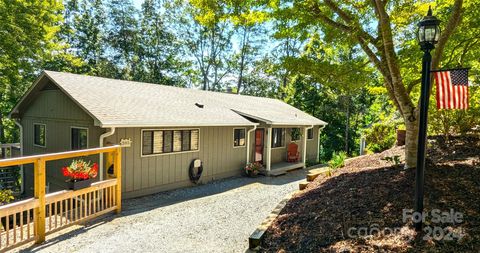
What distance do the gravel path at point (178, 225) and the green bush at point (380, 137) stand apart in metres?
5.74

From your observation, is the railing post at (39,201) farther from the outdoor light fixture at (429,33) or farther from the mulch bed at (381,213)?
the outdoor light fixture at (429,33)

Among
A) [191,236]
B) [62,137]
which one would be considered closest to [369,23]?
[191,236]

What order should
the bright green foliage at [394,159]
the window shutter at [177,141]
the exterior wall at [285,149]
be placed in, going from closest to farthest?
the bright green foliage at [394,159], the window shutter at [177,141], the exterior wall at [285,149]

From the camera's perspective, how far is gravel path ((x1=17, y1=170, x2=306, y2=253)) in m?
5.12

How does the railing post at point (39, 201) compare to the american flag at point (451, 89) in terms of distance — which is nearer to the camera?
the american flag at point (451, 89)

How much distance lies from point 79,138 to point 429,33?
9.38 metres

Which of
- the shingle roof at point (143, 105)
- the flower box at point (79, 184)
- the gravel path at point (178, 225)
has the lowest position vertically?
the gravel path at point (178, 225)

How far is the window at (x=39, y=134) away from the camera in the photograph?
34.6 feet

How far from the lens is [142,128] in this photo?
876 cm

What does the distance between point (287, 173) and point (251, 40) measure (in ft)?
69.1

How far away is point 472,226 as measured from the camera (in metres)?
3.65

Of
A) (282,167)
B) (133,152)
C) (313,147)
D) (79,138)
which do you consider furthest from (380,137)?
(79,138)

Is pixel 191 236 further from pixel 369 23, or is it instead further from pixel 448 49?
pixel 448 49

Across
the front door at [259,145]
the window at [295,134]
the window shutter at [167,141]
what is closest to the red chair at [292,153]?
the window at [295,134]
